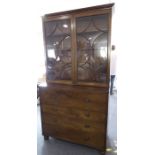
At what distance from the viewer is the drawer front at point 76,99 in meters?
1.77

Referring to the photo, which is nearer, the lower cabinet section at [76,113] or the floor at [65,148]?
the lower cabinet section at [76,113]

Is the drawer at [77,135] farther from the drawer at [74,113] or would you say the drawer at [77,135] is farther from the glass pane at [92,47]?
the glass pane at [92,47]

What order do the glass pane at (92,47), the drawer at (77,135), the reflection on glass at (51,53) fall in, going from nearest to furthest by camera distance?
the glass pane at (92,47) < the drawer at (77,135) < the reflection on glass at (51,53)

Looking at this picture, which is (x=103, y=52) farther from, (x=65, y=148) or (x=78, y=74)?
(x=65, y=148)

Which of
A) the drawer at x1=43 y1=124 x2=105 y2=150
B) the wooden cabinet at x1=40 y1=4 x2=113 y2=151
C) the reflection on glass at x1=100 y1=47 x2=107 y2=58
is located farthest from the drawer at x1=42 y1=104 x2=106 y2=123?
the reflection on glass at x1=100 y1=47 x2=107 y2=58

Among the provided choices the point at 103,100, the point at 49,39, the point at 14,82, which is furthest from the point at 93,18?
the point at 14,82

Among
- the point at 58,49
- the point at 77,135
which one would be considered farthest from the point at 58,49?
the point at 77,135

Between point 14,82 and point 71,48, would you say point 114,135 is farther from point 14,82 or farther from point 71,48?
point 14,82

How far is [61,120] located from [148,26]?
70.9 inches

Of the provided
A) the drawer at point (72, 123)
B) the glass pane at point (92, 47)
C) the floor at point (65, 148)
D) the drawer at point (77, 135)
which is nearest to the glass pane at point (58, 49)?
the glass pane at point (92, 47)

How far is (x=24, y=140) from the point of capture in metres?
0.79

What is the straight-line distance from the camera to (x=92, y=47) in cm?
186

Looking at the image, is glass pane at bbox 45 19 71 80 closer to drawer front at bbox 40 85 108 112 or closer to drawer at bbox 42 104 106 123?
drawer front at bbox 40 85 108 112

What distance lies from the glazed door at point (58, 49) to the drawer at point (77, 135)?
30.4 inches
